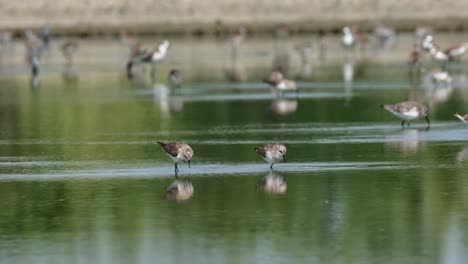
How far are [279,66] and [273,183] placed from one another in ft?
102

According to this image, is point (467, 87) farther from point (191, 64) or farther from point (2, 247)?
point (2, 247)

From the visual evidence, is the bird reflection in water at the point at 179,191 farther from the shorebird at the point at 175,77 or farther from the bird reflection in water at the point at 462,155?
the shorebird at the point at 175,77

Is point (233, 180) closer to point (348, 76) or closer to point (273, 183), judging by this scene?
point (273, 183)

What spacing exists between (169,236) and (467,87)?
2451cm

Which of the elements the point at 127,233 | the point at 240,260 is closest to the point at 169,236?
the point at 127,233

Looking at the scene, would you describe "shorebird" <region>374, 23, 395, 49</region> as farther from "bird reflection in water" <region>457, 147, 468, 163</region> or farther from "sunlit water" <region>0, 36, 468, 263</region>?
"bird reflection in water" <region>457, 147, 468, 163</region>

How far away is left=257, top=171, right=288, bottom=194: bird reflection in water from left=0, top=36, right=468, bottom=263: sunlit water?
0.03 meters

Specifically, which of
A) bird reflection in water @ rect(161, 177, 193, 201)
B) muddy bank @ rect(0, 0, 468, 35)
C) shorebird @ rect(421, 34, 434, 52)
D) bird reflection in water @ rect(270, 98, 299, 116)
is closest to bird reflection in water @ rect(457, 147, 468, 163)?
bird reflection in water @ rect(161, 177, 193, 201)

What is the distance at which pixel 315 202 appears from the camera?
18703mm

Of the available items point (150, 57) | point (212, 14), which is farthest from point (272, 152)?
point (212, 14)

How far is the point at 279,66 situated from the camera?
51219 mm

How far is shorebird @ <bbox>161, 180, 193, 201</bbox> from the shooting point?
1936 centimetres

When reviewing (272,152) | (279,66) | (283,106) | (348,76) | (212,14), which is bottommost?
(279,66)

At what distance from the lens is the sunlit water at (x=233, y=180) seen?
1575 centimetres
